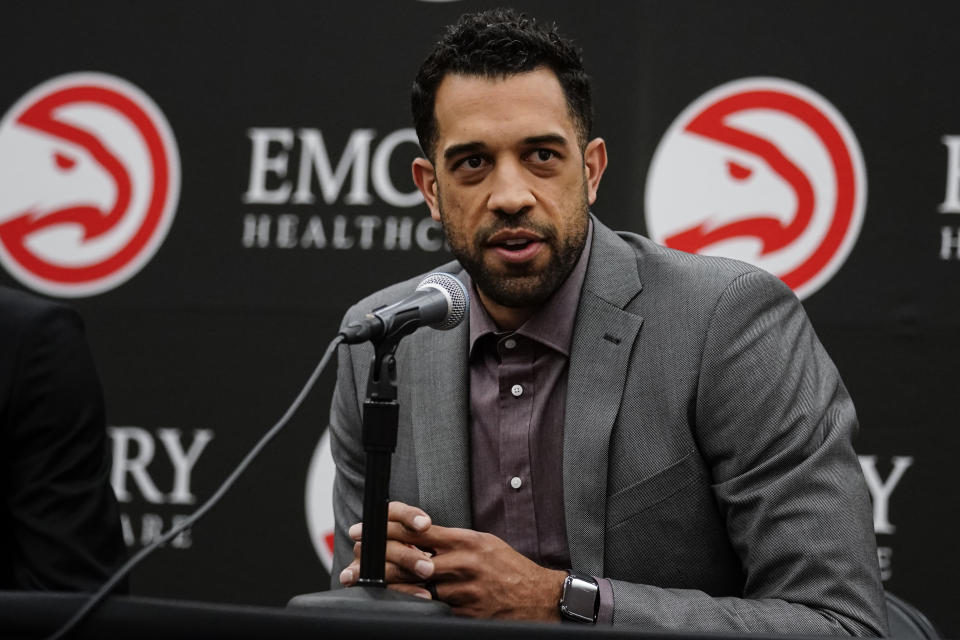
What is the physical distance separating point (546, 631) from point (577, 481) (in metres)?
0.88

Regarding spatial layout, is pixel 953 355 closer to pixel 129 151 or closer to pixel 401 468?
pixel 401 468

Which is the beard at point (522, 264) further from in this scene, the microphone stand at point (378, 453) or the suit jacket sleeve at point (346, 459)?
the microphone stand at point (378, 453)

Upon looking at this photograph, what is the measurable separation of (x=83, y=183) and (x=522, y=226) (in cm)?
161

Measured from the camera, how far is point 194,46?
9.46ft

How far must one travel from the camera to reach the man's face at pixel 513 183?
1787 millimetres

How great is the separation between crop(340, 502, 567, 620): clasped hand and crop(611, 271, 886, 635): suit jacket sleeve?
173mm

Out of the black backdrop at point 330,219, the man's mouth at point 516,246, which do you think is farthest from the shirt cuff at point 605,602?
the black backdrop at point 330,219

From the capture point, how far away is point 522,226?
1.79 metres

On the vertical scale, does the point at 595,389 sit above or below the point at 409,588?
above

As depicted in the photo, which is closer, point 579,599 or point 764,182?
point 579,599

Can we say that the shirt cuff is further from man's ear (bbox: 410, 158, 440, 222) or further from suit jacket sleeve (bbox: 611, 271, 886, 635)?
man's ear (bbox: 410, 158, 440, 222)

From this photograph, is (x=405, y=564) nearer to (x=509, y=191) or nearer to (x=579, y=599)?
(x=579, y=599)

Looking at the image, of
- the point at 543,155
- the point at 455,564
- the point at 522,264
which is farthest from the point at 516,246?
the point at 455,564

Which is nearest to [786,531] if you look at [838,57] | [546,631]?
[546,631]
